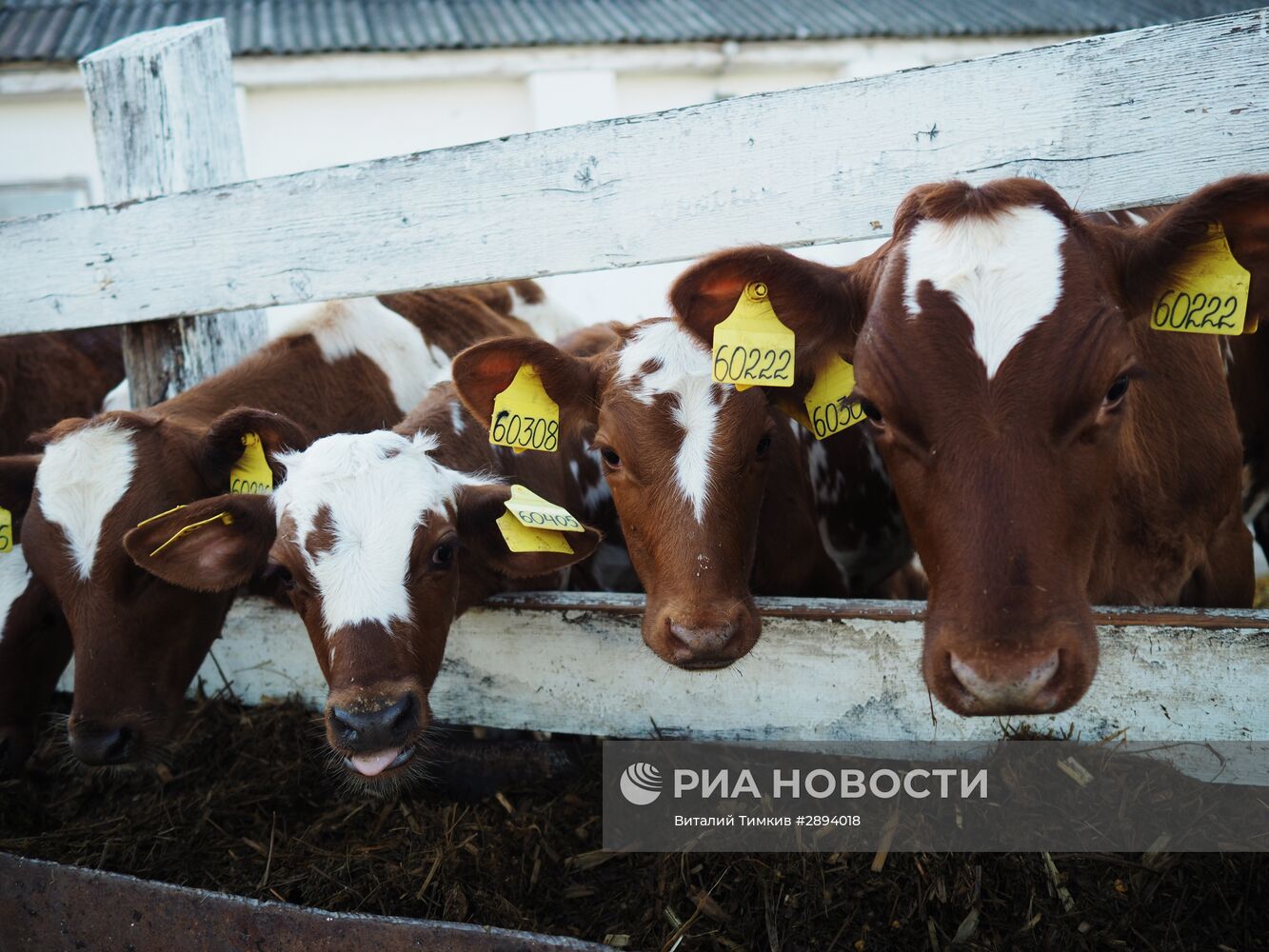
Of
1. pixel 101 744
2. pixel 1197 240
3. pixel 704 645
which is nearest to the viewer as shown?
pixel 1197 240

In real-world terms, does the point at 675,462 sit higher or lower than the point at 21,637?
higher

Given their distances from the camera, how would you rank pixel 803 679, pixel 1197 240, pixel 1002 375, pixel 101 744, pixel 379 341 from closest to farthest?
pixel 1002 375
pixel 1197 240
pixel 803 679
pixel 101 744
pixel 379 341

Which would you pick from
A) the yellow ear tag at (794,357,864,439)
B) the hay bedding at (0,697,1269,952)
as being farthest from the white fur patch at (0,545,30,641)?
the yellow ear tag at (794,357,864,439)

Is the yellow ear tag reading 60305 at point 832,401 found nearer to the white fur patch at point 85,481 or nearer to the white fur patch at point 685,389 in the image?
the white fur patch at point 685,389

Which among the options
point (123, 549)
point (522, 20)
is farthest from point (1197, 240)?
point (522, 20)

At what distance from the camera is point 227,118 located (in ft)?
13.6

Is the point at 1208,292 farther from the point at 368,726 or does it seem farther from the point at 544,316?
the point at 544,316

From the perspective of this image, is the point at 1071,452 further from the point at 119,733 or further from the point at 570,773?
the point at 119,733

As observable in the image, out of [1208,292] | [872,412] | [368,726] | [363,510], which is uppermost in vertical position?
[1208,292]

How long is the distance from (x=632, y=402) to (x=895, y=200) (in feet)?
2.84

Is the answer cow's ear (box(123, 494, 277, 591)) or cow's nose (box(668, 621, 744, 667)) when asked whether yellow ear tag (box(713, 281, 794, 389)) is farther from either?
cow's ear (box(123, 494, 277, 591))

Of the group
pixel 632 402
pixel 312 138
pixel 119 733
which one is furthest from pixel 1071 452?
pixel 312 138

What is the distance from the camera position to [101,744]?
3023 millimetres

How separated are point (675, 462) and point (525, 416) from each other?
52 centimetres
